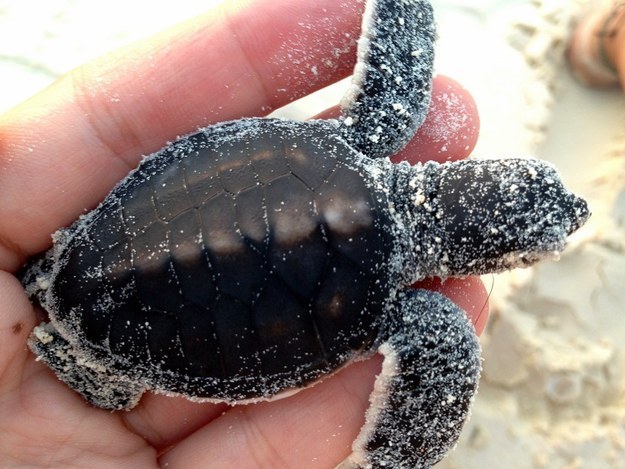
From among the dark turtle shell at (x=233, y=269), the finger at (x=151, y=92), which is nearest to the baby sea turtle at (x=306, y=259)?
the dark turtle shell at (x=233, y=269)

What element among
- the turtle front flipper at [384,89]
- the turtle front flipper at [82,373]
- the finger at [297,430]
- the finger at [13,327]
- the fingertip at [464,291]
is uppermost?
the turtle front flipper at [384,89]

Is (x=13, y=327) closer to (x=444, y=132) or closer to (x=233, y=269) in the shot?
(x=233, y=269)

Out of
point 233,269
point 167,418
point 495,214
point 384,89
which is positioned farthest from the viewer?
point 167,418

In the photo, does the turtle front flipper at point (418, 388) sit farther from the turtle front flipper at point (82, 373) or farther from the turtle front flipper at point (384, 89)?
the turtle front flipper at point (82, 373)

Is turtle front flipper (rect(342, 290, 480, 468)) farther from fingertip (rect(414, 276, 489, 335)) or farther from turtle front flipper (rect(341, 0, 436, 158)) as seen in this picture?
turtle front flipper (rect(341, 0, 436, 158))

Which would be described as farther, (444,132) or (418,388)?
(444,132)

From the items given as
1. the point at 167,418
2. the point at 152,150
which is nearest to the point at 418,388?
the point at 167,418

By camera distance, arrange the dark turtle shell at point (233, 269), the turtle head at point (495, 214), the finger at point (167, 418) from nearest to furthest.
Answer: the dark turtle shell at point (233, 269) → the turtle head at point (495, 214) → the finger at point (167, 418)
